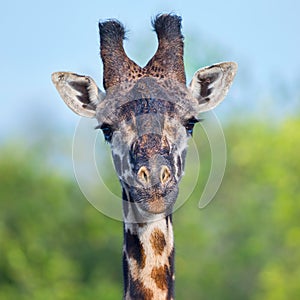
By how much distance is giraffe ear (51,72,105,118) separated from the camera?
1334 cm

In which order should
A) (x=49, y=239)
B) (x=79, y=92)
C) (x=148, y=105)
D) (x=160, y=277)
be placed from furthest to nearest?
(x=49, y=239) < (x=79, y=92) < (x=148, y=105) < (x=160, y=277)

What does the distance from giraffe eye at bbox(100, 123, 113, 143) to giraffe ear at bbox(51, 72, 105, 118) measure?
467 millimetres

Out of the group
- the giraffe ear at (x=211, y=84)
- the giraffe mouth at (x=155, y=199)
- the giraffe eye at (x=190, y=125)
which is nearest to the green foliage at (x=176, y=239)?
the giraffe ear at (x=211, y=84)

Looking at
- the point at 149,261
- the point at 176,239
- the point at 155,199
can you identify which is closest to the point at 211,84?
the point at 155,199

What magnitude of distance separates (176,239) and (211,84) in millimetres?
42689

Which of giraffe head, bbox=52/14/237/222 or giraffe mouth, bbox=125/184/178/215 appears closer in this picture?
giraffe mouth, bbox=125/184/178/215

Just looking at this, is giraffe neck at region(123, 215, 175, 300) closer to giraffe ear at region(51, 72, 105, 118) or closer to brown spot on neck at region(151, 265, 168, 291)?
brown spot on neck at region(151, 265, 168, 291)

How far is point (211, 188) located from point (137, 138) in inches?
Answer: 82.4

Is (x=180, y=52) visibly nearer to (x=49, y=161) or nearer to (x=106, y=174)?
(x=106, y=174)

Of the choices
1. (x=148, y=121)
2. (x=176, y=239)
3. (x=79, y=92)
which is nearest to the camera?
(x=148, y=121)

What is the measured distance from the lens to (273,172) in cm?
6103

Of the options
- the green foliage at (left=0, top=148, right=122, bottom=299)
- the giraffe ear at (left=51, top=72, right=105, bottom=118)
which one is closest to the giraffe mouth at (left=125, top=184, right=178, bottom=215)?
the giraffe ear at (left=51, top=72, right=105, bottom=118)

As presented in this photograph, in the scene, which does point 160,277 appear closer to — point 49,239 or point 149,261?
Answer: point 149,261

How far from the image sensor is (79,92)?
13438 millimetres
